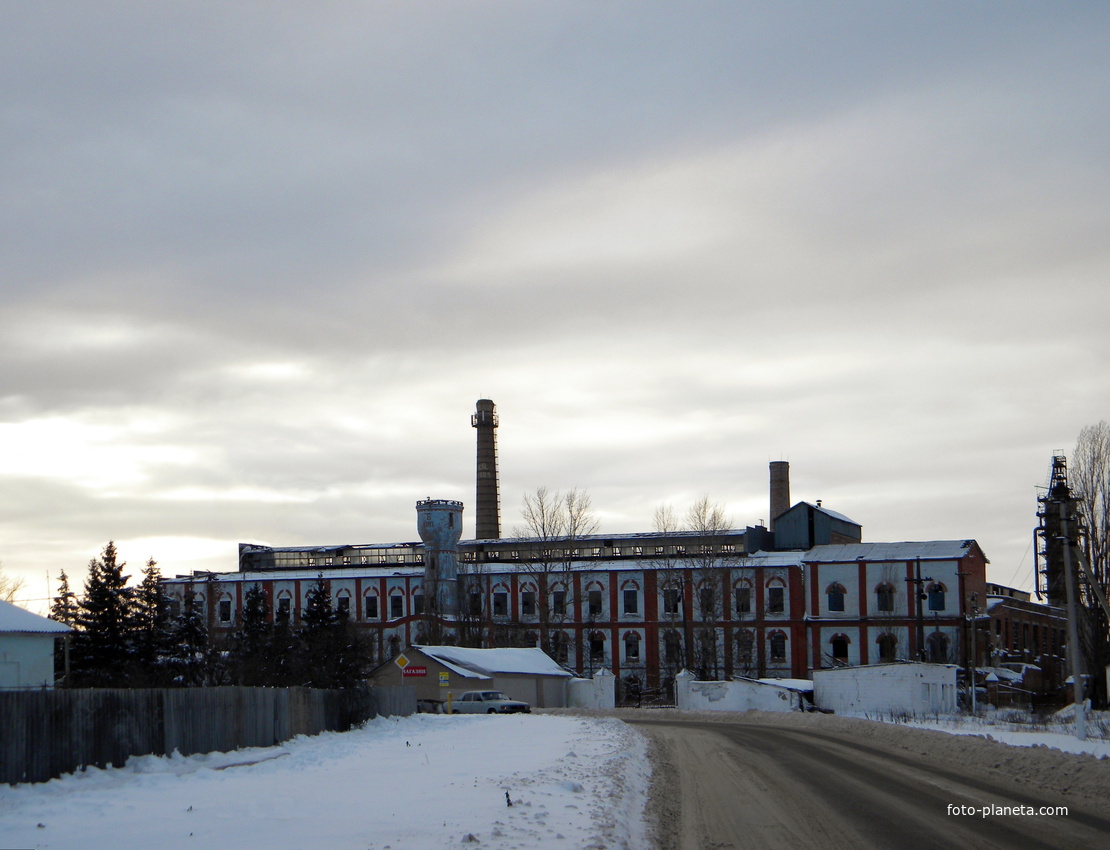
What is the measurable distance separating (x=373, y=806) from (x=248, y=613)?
65.4m

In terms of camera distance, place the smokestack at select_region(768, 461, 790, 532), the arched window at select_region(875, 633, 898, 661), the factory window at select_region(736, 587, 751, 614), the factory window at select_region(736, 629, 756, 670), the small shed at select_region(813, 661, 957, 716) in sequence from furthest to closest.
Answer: the smokestack at select_region(768, 461, 790, 532)
the factory window at select_region(736, 587, 751, 614)
the factory window at select_region(736, 629, 756, 670)
the arched window at select_region(875, 633, 898, 661)
the small shed at select_region(813, 661, 957, 716)

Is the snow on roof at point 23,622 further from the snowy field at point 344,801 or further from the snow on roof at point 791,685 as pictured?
the snow on roof at point 791,685

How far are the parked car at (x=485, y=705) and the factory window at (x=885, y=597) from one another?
36.4 m

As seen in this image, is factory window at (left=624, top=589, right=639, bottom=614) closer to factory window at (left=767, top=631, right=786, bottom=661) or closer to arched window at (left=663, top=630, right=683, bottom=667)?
arched window at (left=663, top=630, right=683, bottom=667)

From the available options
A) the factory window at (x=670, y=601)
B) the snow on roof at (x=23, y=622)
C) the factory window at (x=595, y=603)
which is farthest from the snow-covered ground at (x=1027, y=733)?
the factory window at (x=595, y=603)

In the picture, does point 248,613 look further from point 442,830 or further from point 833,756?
point 442,830

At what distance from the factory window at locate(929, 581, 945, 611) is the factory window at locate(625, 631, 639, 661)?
22.3 metres

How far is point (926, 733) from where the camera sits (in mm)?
31406

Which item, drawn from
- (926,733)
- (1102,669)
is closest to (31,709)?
(926,733)

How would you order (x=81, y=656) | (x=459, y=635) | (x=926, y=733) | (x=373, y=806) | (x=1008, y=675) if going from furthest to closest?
(x=459, y=635)
(x=1008, y=675)
(x=81, y=656)
(x=926, y=733)
(x=373, y=806)

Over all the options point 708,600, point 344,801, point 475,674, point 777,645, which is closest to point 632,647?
point 708,600

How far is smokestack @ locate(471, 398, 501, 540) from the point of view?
98.8 meters

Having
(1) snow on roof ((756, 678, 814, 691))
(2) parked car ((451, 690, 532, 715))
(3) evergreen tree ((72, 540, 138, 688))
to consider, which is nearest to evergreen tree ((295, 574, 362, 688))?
(2) parked car ((451, 690, 532, 715))

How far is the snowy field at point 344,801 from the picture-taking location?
43.0 feet
